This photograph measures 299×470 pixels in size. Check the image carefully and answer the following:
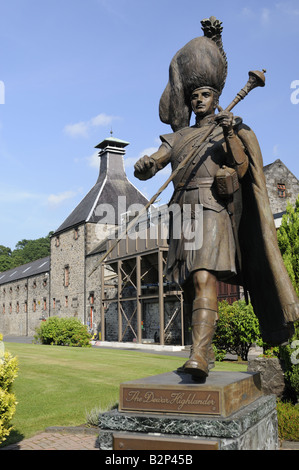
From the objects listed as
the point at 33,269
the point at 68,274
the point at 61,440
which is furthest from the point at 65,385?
the point at 33,269

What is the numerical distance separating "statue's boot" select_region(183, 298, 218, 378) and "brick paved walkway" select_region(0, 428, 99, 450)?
8.59 feet

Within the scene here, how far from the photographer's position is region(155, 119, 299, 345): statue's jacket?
349 centimetres

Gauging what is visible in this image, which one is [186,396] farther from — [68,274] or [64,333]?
[68,274]

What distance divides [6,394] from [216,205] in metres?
2.83

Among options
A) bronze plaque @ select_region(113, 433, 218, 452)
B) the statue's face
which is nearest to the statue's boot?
bronze plaque @ select_region(113, 433, 218, 452)

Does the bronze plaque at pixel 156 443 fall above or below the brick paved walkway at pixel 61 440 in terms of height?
above

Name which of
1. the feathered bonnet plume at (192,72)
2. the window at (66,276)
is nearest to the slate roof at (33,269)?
the window at (66,276)

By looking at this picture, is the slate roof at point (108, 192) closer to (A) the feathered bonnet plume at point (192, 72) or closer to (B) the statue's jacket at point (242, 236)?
(A) the feathered bonnet plume at point (192, 72)

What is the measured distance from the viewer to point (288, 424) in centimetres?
565

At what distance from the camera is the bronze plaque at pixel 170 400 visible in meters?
2.95

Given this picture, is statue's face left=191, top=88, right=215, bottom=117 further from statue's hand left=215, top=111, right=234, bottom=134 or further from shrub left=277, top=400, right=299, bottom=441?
shrub left=277, top=400, right=299, bottom=441

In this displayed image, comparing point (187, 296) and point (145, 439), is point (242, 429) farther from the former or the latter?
point (187, 296)
